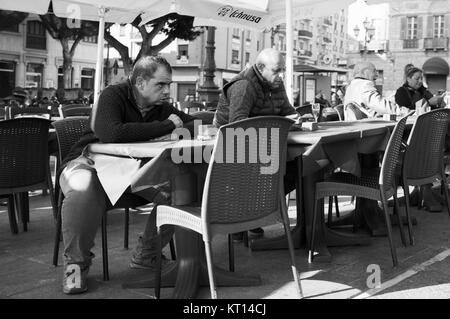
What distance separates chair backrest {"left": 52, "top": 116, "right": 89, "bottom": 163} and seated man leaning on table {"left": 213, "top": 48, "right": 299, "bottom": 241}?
1.10 metres

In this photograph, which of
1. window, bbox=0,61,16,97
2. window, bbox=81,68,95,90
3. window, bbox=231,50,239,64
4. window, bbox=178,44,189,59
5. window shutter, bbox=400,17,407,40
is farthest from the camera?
window, bbox=231,50,239,64

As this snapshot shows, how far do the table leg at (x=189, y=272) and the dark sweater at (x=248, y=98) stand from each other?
1.29 meters

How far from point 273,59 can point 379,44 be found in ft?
162

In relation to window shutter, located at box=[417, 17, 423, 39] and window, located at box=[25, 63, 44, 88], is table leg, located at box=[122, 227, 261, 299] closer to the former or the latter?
window, located at box=[25, 63, 44, 88]

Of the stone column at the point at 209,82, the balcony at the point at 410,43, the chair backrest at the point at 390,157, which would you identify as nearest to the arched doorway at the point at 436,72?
the balcony at the point at 410,43

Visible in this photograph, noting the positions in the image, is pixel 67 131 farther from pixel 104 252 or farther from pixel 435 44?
pixel 435 44

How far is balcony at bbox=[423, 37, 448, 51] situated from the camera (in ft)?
151

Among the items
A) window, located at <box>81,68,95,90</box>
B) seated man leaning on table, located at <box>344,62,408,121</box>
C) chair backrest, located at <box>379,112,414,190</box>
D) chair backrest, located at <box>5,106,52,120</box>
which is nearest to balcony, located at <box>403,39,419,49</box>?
window, located at <box>81,68,95,90</box>

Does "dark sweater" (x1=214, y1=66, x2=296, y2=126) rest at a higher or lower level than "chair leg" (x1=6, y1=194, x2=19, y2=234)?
higher

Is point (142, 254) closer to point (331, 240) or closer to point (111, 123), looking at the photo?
point (111, 123)

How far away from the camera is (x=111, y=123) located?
3.50 metres

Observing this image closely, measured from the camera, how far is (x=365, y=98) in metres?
6.24

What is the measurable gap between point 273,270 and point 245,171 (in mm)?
1131

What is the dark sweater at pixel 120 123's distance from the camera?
3.50 metres
